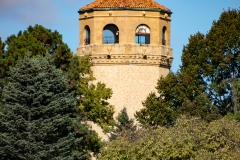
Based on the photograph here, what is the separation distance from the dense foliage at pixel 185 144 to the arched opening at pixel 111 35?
1933 cm

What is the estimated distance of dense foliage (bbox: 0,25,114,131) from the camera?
8894 centimetres

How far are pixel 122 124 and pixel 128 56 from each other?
533 cm

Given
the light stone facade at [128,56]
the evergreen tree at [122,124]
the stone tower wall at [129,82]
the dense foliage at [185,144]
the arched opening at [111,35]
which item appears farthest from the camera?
the arched opening at [111,35]

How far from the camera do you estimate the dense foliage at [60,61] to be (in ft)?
292

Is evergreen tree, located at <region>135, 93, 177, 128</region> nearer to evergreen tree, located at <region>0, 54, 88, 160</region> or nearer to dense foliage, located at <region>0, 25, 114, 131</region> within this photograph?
dense foliage, located at <region>0, 25, 114, 131</region>

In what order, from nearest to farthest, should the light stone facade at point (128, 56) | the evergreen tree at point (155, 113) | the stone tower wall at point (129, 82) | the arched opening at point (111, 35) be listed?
the evergreen tree at point (155, 113) → the stone tower wall at point (129, 82) → the light stone facade at point (128, 56) → the arched opening at point (111, 35)

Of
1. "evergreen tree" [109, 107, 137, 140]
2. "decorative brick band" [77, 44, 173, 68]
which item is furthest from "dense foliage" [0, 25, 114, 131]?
Answer: "decorative brick band" [77, 44, 173, 68]

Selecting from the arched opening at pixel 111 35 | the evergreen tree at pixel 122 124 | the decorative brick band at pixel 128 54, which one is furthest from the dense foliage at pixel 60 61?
the arched opening at pixel 111 35

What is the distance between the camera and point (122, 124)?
329ft

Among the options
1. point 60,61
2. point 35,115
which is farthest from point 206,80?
point 35,115

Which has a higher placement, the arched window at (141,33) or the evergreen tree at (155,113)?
the arched window at (141,33)

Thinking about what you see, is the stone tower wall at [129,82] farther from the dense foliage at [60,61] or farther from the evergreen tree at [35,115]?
the evergreen tree at [35,115]

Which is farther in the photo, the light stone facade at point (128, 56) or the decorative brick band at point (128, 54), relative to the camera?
the decorative brick band at point (128, 54)

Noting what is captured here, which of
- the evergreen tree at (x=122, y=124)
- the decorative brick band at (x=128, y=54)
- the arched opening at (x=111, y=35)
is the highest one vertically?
the arched opening at (x=111, y=35)
